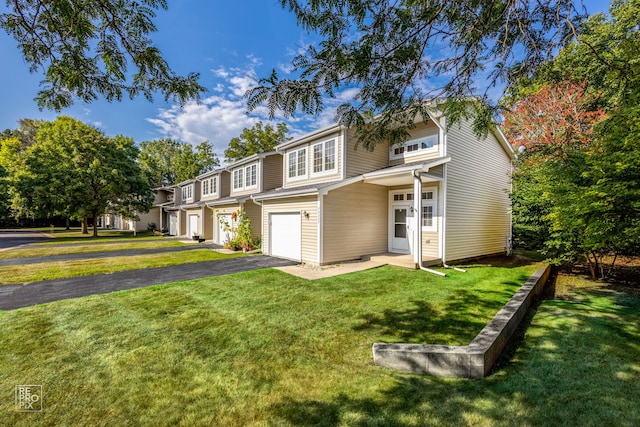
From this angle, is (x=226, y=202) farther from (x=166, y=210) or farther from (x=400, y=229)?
(x=166, y=210)

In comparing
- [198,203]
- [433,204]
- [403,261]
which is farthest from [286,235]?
[198,203]

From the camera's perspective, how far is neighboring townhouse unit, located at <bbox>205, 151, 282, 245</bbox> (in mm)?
15312

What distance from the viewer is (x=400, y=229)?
36.5 feet

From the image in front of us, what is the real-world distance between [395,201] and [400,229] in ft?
3.88

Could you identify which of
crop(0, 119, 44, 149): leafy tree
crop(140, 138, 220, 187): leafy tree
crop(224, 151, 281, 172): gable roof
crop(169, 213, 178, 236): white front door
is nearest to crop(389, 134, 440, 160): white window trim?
crop(224, 151, 281, 172): gable roof

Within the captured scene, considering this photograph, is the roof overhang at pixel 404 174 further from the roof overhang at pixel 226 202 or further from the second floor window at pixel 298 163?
the roof overhang at pixel 226 202

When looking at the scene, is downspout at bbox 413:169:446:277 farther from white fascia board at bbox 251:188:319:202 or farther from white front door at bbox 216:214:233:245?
white front door at bbox 216:214:233:245

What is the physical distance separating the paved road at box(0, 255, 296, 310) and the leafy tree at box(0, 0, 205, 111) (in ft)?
16.0

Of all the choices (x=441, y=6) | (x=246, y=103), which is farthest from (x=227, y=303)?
(x=441, y=6)

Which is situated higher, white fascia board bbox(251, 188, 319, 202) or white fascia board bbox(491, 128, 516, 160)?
white fascia board bbox(491, 128, 516, 160)

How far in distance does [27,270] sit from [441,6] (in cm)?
1363

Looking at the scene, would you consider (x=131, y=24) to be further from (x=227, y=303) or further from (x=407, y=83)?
(x=227, y=303)

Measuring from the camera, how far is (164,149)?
4612 cm

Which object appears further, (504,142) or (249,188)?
(249,188)
